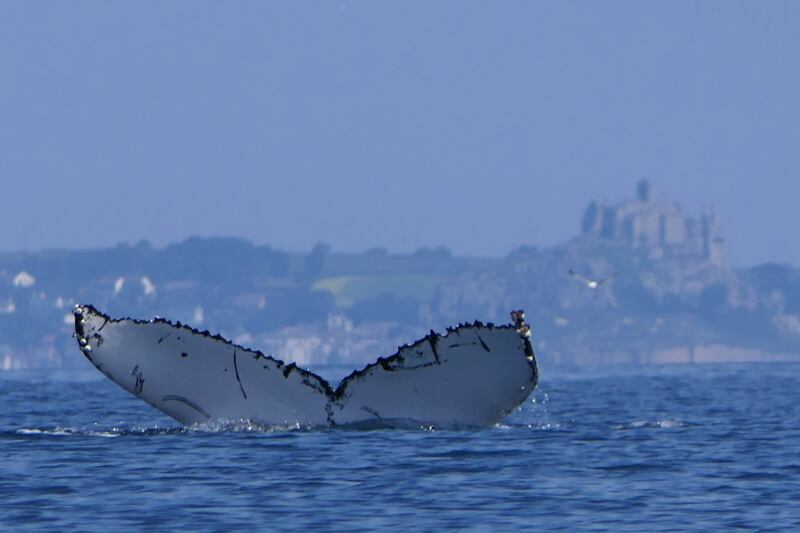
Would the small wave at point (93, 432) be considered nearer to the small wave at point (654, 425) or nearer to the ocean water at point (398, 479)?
the ocean water at point (398, 479)

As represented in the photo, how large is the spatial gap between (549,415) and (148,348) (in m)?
15.8

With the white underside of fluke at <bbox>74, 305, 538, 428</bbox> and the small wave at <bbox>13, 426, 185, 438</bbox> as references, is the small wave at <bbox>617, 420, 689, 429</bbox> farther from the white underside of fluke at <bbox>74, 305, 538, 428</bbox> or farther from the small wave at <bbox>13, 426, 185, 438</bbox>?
the white underside of fluke at <bbox>74, 305, 538, 428</bbox>

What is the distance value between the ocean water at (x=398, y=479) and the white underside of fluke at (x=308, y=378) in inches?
20.8

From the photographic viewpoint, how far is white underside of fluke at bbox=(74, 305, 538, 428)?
20.2 m

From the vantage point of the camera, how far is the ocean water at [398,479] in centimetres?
1834

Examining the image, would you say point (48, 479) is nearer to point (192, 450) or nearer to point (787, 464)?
point (192, 450)

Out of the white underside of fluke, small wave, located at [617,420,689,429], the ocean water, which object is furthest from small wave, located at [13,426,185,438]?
small wave, located at [617,420,689,429]

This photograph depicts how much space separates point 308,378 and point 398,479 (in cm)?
135

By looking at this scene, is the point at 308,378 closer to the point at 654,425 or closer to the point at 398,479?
the point at 398,479

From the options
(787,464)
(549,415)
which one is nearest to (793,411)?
(549,415)

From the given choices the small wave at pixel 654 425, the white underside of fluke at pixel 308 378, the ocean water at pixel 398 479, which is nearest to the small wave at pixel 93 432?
the ocean water at pixel 398 479

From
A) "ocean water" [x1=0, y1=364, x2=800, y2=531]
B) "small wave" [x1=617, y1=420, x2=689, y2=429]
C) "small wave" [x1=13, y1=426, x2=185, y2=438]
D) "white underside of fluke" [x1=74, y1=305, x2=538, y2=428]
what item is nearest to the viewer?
"ocean water" [x1=0, y1=364, x2=800, y2=531]

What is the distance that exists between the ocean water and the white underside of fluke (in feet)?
1.74

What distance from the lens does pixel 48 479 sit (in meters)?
21.0
